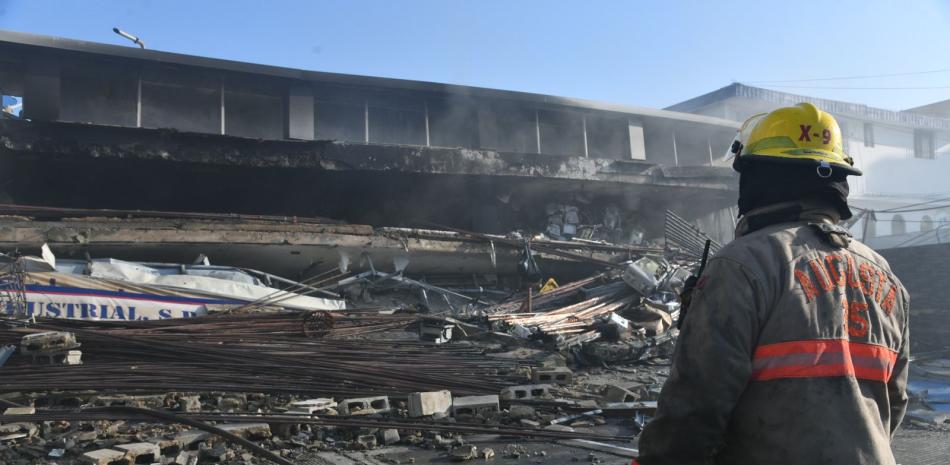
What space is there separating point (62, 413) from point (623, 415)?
4674 mm

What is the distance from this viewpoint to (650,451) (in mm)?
2066

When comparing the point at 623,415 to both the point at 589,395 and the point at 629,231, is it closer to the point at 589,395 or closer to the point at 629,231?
the point at 589,395

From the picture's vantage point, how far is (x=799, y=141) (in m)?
2.31

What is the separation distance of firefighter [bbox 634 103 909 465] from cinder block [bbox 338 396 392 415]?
14.8 feet

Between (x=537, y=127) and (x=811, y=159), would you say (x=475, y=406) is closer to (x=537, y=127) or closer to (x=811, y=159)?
(x=811, y=159)

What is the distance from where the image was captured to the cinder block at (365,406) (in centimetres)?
625

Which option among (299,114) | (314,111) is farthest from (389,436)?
(314,111)

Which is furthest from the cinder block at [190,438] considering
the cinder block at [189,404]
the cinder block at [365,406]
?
the cinder block at [365,406]

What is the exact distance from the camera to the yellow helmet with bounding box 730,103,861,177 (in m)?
2.28

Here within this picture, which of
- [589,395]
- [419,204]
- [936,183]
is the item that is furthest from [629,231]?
[936,183]

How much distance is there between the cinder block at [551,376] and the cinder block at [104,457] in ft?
13.6

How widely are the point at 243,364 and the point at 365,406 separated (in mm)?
1679

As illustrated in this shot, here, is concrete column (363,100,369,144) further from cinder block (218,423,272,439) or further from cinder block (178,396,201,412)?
cinder block (218,423,272,439)

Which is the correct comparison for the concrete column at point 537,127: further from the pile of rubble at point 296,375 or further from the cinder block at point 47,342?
the cinder block at point 47,342
